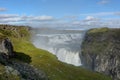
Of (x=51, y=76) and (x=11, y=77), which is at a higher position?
(x=11, y=77)

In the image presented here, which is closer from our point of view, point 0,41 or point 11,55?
point 0,41

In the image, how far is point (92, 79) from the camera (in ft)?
360

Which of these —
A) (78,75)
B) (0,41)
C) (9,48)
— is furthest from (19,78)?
(78,75)

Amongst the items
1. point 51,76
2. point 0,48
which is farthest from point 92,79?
point 0,48

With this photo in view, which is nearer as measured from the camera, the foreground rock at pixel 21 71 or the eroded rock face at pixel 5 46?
the foreground rock at pixel 21 71

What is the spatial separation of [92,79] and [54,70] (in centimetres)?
1664

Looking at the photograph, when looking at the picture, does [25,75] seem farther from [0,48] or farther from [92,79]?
[92,79]

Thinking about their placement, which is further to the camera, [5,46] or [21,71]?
[5,46]

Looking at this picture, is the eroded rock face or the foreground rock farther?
the eroded rock face

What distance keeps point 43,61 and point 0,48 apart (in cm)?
3039

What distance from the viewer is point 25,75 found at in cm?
4862

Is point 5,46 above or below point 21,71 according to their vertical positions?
above

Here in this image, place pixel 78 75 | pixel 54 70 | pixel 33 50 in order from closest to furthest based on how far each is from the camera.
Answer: pixel 54 70 → pixel 78 75 → pixel 33 50

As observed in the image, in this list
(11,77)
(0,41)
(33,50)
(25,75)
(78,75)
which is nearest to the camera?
A: (11,77)
